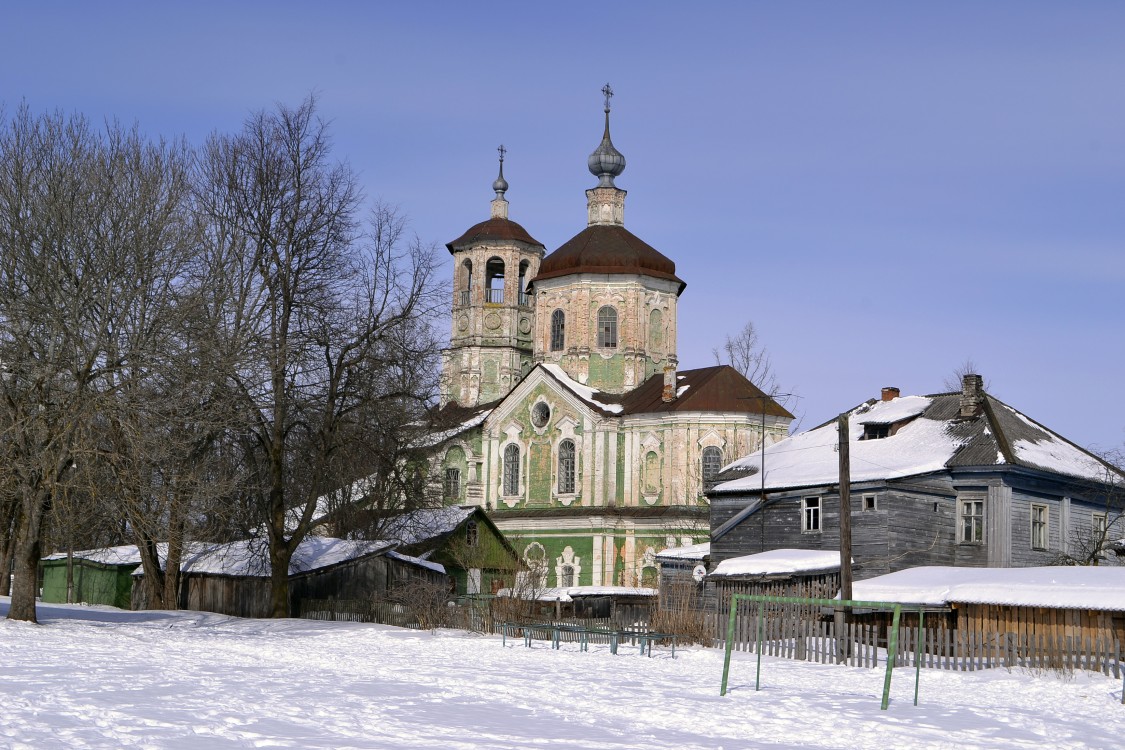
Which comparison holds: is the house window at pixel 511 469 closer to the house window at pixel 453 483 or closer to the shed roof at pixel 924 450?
the house window at pixel 453 483

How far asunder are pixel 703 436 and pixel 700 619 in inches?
978

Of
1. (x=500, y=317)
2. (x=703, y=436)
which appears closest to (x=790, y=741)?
(x=703, y=436)

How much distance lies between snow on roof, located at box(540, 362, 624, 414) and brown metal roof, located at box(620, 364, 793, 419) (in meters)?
0.52

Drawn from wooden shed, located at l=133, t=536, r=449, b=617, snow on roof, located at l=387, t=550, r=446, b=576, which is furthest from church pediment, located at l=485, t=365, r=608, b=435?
wooden shed, located at l=133, t=536, r=449, b=617

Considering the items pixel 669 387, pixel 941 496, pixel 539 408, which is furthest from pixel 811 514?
pixel 539 408

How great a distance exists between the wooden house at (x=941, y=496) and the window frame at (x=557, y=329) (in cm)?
2015

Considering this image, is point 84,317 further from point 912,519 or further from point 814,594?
point 912,519

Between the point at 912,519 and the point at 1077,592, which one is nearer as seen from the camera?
the point at 1077,592

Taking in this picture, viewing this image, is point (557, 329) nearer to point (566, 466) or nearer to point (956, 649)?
point (566, 466)

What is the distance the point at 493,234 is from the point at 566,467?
13.4 metres

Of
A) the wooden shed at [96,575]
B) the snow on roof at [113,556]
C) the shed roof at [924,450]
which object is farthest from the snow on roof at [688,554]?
the snow on roof at [113,556]

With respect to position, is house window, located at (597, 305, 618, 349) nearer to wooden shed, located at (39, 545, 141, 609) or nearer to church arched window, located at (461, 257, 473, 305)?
church arched window, located at (461, 257, 473, 305)

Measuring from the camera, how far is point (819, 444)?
3919 cm

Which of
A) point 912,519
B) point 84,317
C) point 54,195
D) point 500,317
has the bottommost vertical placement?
point 912,519
